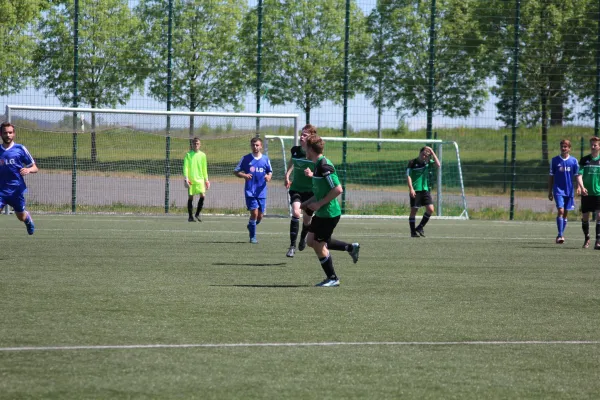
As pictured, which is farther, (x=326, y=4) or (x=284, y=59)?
(x=326, y=4)

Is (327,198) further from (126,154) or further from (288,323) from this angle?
(126,154)

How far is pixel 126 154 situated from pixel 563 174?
11.2 meters

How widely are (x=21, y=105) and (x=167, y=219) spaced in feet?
15.7

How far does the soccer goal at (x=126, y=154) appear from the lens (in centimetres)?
2312

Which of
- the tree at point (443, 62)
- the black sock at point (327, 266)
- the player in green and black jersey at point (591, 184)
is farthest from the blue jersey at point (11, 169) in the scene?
the tree at point (443, 62)

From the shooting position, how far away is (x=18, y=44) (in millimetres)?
24359

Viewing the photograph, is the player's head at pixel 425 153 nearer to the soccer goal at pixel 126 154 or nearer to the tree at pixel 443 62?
the soccer goal at pixel 126 154

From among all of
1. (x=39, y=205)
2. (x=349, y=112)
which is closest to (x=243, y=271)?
(x=39, y=205)

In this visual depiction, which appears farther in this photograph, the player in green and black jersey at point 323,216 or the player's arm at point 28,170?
the player's arm at point 28,170

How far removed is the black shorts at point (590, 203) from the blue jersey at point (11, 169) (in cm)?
999

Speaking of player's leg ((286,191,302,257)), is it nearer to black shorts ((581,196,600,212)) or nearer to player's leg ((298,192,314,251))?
player's leg ((298,192,314,251))

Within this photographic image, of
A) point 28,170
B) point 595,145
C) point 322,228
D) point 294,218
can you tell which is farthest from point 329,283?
point 595,145

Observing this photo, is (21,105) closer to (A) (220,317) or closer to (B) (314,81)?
(B) (314,81)

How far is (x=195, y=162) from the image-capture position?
71.1 feet
